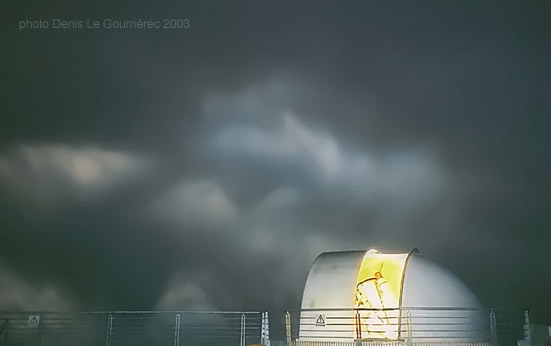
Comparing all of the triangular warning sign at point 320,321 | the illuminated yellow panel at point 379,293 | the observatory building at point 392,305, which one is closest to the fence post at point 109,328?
the observatory building at point 392,305

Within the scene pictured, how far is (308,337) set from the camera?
41.4 feet

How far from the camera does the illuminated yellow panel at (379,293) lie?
1310 cm

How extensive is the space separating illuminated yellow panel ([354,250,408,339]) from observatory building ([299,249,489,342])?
24 millimetres

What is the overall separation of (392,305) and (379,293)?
44cm

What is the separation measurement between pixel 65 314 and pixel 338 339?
607cm

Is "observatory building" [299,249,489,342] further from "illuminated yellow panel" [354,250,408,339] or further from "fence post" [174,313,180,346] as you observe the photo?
"fence post" [174,313,180,346]

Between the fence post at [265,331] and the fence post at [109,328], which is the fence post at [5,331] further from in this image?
the fence post at [265,331]

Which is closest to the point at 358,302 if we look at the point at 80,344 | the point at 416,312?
the point at 416,312

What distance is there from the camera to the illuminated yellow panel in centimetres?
1310

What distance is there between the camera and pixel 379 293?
13867 millimetres

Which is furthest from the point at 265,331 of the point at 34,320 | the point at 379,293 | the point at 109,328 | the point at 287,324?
the point at 34,320

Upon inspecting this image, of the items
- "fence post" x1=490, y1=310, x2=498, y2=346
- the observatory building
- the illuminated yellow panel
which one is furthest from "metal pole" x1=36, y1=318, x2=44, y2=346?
"fence post" x1=490, y1=310, x2=498, y2=346

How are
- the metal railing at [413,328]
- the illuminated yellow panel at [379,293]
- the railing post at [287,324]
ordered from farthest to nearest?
the railing post at [287,324] → the illuminated yellow panel at [379,293] → the metal railing at [413,328]

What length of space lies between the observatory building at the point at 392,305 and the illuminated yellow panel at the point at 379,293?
0.02m
